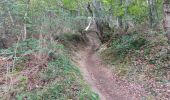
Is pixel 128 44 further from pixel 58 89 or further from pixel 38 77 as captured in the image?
pixel 58 89

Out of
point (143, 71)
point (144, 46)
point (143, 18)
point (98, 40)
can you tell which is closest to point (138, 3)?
point (143, 18)

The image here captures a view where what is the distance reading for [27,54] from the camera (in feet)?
43.5

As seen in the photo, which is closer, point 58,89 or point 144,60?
point 58,89

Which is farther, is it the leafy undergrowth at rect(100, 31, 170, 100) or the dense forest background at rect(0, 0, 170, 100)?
the leafy undergrowth at rect(100, 31, 170, 100)

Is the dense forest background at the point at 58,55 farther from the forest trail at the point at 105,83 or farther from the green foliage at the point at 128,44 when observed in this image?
the forest trail at the point at 105,83

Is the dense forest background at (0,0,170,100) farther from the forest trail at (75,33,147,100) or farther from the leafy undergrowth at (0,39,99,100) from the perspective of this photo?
the forest trail at (75,33,147,100)

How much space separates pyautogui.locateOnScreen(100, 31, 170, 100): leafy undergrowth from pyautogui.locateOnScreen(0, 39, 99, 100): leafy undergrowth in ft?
9.35

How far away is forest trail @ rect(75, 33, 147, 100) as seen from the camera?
1138 centimetres

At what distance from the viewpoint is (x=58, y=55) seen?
13.6 m

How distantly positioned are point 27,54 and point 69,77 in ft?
10.4

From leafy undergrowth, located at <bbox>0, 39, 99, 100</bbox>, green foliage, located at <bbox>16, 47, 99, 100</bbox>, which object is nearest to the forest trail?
leafy undergrowth, located at <bbox>0, 39, 99, 100</bbox>

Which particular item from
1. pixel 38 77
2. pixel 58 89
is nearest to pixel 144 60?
pixel 38 77

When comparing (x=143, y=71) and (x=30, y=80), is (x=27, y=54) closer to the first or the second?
(x=30, y=80)

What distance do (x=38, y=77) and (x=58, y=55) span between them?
2857 mm
